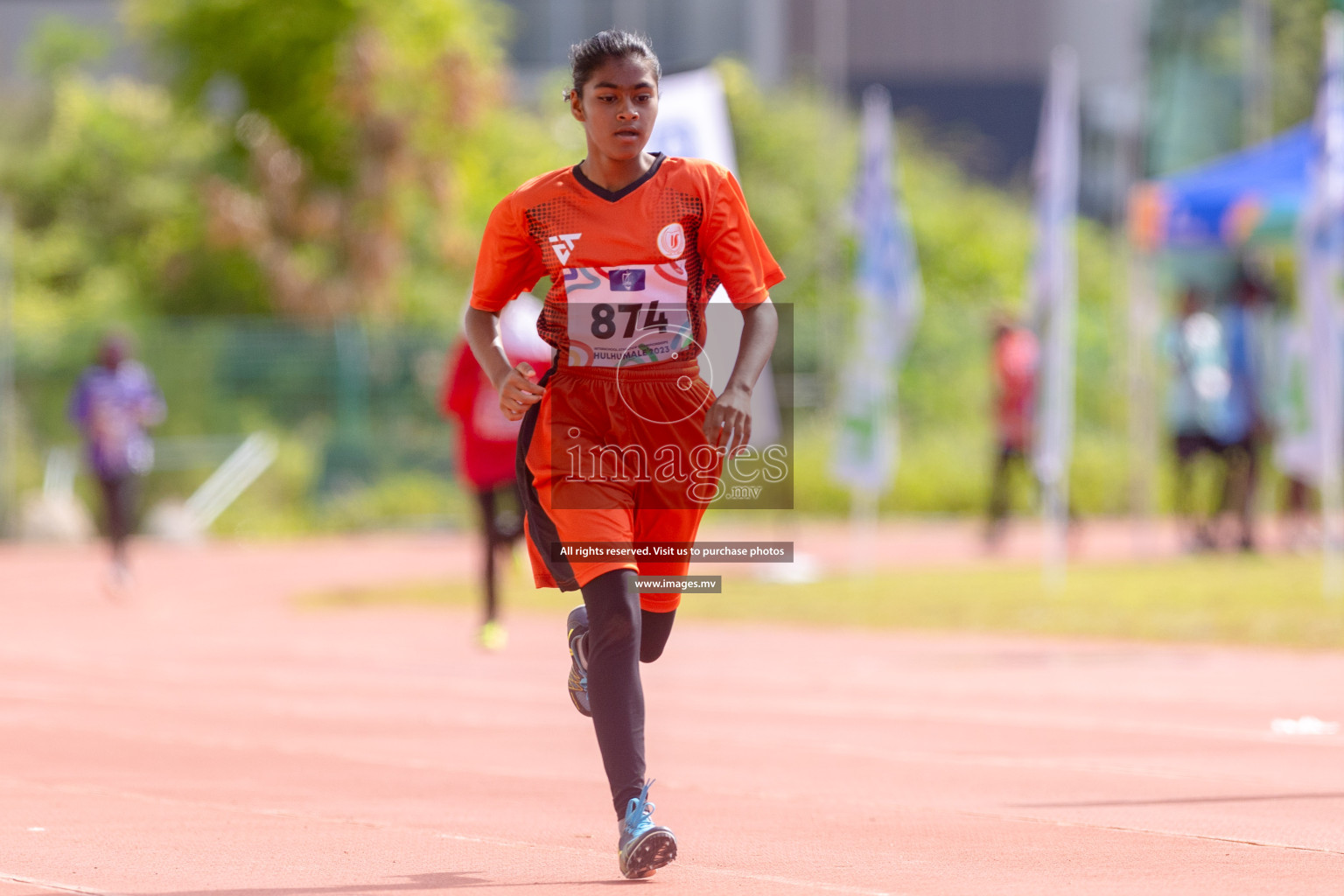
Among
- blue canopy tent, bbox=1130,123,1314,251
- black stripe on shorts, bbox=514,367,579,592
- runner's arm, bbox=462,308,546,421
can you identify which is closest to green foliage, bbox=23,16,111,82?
blue canopy tent, bbox=1130,123,1314,251

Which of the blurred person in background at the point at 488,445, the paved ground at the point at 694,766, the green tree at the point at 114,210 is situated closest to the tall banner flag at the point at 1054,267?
the paved ground at the point at 694,766

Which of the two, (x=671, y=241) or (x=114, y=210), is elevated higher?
(x=114, y=210)

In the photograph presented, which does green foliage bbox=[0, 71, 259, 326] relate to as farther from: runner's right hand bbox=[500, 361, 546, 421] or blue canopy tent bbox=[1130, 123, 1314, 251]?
runner's right hand bbox=[500, 361, 546, 421]

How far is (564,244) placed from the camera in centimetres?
504

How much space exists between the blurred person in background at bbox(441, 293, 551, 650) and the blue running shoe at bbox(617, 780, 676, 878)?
21.2 ft

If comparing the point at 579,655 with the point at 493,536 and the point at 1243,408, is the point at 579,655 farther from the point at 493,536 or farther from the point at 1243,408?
the point at 1243,408

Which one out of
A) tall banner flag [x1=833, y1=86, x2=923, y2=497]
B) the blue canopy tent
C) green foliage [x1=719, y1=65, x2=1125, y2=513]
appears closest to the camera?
tall banner flag [x1=833, y1=86, x2=923, y2=497]

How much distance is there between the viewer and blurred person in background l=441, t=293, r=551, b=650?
1127 cm

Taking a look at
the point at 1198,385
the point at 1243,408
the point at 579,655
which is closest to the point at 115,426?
the point at 1198,385

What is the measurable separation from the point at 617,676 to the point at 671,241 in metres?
1.08

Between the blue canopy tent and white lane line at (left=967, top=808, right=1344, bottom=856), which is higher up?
the blue canopy tent

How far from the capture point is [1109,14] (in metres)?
45.4

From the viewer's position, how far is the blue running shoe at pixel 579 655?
5215 millimetres

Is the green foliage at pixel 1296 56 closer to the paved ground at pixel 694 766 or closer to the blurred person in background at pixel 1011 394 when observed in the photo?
the blurred person in background at pixel 1011 394
